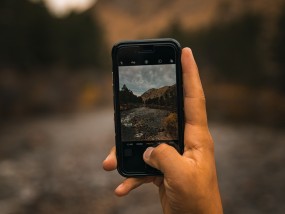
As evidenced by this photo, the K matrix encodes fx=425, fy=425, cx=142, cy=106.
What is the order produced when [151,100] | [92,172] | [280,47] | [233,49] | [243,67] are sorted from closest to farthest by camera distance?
[151,100] → [92,172] → [280,47] → [243,67] → [233,49]

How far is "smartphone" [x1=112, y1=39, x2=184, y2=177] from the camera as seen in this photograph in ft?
6.66

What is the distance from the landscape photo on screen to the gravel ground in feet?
23.0

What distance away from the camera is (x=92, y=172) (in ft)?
39.8

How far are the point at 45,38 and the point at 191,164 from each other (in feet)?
94.5

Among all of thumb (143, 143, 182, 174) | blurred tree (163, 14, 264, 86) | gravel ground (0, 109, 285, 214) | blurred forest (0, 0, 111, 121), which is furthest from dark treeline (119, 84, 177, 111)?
blurred tree (163, 14, 264, 86)

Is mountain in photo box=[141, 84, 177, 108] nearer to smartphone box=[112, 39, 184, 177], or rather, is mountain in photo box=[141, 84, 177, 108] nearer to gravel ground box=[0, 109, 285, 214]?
smartphone box=[112, 39, 184, 177]

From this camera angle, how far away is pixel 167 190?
1.66 metres

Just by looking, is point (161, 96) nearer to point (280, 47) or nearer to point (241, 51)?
point (280, 47)

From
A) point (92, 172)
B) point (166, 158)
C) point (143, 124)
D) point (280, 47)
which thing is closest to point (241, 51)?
point (280, 47)

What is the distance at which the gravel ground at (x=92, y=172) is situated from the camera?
9.31 meters

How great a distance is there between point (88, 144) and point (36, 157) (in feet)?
10.0

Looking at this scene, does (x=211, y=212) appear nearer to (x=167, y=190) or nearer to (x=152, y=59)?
(x=167, y=190)

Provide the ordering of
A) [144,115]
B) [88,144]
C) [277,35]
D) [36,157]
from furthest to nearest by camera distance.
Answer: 1. [277,35]
2. [88,144]
3. [36,157]
4. [144,115]

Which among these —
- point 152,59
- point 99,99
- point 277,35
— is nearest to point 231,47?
point 277,35
